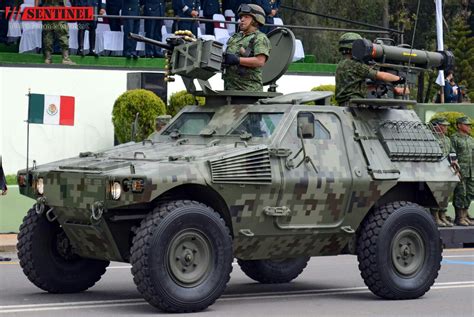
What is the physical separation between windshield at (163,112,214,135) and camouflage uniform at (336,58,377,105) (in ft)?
5.18

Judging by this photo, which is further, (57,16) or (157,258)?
(57,16)

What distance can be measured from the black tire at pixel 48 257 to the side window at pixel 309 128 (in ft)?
8.45

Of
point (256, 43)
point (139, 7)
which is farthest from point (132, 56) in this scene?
point (256, 43)

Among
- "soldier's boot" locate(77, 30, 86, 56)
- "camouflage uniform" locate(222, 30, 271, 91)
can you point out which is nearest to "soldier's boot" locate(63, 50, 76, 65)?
"soldier's boot" locate(77, 30, 86, 56)

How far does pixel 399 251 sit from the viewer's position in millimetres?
13305

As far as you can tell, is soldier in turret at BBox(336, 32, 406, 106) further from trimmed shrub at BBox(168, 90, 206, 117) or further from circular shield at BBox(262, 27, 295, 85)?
trimmed shrub at BBox(168, 90, 206, 117)

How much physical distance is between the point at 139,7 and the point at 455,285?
13425 mm

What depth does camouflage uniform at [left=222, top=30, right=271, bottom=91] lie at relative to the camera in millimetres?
13750

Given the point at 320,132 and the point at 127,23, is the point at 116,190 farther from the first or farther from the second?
the point at 127,23

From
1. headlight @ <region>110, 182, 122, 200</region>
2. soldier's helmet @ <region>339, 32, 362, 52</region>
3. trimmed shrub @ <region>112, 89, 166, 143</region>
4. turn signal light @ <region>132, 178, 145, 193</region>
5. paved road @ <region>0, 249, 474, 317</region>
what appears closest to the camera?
turn signal light @ <region>132, 178, 145, 193</region>

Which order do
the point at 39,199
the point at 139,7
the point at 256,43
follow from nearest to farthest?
the point at 39,199, the point at 256,43, the point at 139,7

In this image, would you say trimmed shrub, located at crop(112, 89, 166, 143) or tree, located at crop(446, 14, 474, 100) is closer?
trimmed shrub, located at crop(112, 89, 166, 143)

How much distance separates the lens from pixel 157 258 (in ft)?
37.7

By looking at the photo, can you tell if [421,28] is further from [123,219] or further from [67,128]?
[123,219]
